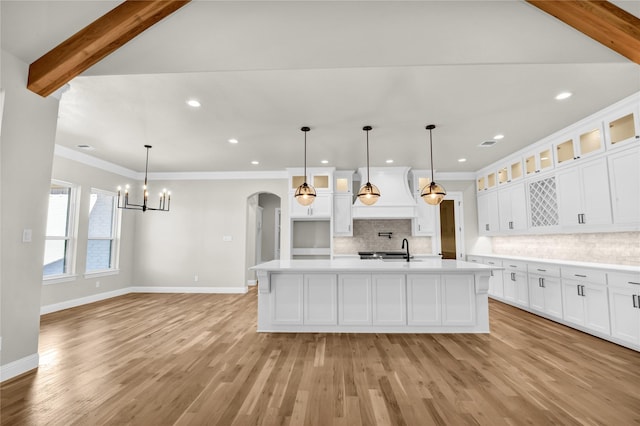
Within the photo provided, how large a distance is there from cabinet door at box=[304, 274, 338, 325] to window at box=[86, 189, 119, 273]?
4652mm

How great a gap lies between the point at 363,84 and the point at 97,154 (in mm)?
5143

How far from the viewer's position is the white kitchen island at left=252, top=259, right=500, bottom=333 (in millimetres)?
3717

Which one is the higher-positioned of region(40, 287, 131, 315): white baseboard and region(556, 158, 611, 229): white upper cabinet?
region(556, 158, 611, 229): white upper cabinet

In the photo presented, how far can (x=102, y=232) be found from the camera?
6.13 m

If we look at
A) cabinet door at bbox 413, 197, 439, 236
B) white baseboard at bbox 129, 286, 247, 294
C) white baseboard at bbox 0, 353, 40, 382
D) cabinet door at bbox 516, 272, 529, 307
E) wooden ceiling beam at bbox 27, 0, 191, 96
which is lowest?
white baseboard at bbox 129, 286, 247, 294

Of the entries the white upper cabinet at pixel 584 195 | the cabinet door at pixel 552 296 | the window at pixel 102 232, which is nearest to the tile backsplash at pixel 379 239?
the cabinet door at pixel 552 296

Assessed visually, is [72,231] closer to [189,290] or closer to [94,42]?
[189,290]

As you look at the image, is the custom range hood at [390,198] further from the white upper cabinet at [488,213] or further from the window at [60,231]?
the window at [60,231]

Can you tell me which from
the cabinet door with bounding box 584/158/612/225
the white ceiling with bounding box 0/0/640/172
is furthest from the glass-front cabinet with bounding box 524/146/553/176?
the cabinet door with bounding box 584/158/612/225

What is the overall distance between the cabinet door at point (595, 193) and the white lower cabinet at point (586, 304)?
0.80 m

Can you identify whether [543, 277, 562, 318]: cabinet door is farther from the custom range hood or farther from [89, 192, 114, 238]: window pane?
[89, 192, 114, 238]: window pane

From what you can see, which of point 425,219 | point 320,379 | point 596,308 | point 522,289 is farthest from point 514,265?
point 320,379

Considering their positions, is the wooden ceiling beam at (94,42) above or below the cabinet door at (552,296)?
above

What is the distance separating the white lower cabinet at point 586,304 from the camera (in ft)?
11.3
